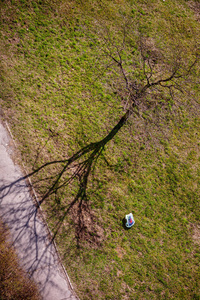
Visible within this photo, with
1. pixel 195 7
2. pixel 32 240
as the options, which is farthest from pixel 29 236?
pixel 195 7

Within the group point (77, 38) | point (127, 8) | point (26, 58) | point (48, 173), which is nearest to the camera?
point (48, 173)

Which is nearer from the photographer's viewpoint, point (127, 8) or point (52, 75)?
point (52, 75)

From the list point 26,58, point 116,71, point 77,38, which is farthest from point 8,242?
point 77,38

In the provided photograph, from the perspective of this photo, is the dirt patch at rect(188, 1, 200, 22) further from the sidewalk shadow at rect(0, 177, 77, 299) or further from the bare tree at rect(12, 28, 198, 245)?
the sidewalk shadow at rect(0, 177, 77, 299)

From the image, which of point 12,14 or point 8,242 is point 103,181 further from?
point 12,14

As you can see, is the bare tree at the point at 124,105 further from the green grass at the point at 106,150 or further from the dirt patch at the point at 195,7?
the dirt patch at the point at 195,7

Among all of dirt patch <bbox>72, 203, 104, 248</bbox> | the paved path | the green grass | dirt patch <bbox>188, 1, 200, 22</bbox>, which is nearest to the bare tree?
dirt patch <bbox>72, 203, 104, 248</bbox>

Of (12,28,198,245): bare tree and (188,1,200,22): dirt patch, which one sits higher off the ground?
(188,1,200,22): dirt patch
